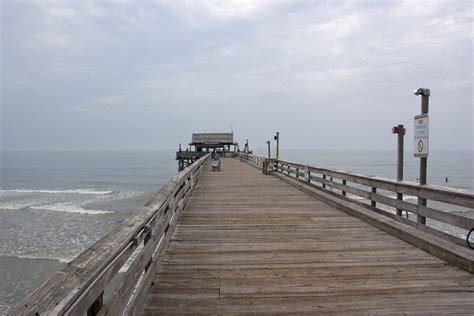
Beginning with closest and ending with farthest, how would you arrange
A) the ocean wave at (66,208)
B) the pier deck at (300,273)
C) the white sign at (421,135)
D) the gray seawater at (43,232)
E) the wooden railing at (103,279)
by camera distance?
1. the wooden railing at (103,279)
2. the pier deck at (300,273)
3. the white sign at (421,135)
4. the gray seawater at (43,232)
5. the ocean wave at (66,208)

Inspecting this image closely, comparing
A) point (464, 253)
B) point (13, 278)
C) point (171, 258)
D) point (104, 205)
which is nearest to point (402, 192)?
point (464, 253)

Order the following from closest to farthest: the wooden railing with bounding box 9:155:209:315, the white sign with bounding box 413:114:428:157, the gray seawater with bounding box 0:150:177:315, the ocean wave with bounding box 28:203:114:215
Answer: the wooden railing with bounding box 9:155:209:315
the white sign with bounding box 413:114:428:157
the gray seawater with bounding box 0:150:177:315
the ocean wave with bounding box 28:203:114:215

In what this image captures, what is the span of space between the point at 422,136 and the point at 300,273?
298 cm

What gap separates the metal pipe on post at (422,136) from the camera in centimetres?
511

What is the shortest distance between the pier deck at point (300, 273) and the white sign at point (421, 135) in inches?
55.1

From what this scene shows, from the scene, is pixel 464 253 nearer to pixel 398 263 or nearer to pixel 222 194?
pixel 398 263

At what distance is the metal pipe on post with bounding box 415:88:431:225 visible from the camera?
511cm

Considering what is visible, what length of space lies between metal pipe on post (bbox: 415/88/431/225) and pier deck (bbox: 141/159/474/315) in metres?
0.94

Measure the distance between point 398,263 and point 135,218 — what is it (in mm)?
3156

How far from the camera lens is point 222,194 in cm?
1077

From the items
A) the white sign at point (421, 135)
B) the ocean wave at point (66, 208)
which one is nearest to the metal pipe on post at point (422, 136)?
the white sign at point (421, 135)

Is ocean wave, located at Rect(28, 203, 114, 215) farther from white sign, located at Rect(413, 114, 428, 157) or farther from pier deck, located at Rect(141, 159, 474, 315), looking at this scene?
white sign, located at Rect(413, 114, 428, 157)

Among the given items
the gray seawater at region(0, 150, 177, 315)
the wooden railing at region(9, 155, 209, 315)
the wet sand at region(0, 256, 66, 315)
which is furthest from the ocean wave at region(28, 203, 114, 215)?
the wooden railing at region(9, 155, 209, 315)

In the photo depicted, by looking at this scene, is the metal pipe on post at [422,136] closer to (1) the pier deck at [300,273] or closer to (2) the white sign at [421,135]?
(2) the white sign at [421,135]
